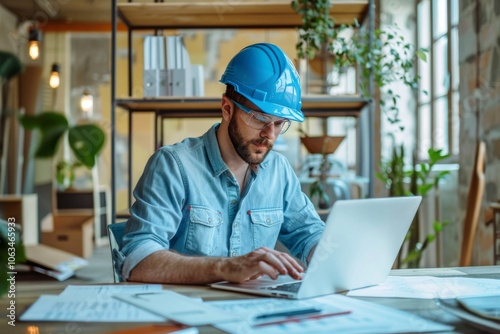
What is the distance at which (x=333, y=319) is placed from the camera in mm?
908

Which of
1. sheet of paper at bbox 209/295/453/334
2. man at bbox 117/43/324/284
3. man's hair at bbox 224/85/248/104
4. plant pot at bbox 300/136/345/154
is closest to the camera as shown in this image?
sheet of paper at bbox 209/295/453/334

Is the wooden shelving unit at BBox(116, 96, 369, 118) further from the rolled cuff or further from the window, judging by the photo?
the rolled cuff

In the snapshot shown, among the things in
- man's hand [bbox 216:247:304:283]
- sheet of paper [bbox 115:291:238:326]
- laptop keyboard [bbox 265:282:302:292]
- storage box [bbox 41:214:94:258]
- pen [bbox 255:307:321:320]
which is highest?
man's hand [bbox 216:247:304:283]

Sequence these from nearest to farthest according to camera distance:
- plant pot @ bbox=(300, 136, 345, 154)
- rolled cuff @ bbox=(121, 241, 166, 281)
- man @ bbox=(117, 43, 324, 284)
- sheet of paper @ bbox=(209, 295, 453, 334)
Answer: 1. sheet of paper @ bbox=(209, 295, 453, 334)
2. rolled cuff @ bbox=(121, 241, 166, 281)
3. man @ bbox=(117, 43, 324, 284)
4. plant pot @ bbox=(300, 136, 345, 154)

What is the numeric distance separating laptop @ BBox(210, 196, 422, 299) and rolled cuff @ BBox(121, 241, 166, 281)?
194 millimetres

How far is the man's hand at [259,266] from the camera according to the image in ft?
3.87

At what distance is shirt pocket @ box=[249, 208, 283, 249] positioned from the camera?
167 centimetres

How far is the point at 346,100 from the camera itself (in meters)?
3.10

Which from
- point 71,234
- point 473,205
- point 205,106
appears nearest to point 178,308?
point 205,106

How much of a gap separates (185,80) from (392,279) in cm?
208

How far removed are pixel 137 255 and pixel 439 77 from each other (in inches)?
160

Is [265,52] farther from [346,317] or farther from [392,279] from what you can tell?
[346,317]

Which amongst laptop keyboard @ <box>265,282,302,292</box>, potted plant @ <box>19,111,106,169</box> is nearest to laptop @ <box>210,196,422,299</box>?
laptop keyboard @ <box>265,282,302,292</box>

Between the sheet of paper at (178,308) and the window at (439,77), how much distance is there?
3425 mm
